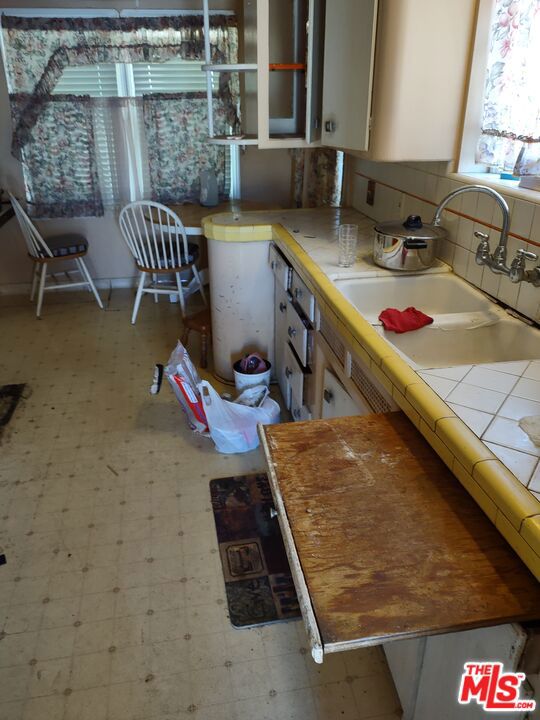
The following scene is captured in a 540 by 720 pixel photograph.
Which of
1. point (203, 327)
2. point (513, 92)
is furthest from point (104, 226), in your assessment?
point (513, 92)

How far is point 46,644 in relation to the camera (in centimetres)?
164

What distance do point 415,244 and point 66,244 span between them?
2957 millimetres

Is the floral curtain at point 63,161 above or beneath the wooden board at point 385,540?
above

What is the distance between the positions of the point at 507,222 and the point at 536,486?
2.83ft

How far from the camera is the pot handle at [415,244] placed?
1.84 meters

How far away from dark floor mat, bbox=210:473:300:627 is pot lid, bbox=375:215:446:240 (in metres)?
1.11

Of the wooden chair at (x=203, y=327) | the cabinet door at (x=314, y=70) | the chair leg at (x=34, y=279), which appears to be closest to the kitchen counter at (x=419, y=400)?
the cabinet door at (x=314, y=70)

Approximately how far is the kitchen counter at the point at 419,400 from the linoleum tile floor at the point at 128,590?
873 millimetres

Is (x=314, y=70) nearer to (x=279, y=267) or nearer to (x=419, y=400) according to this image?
(x=279, y=267)

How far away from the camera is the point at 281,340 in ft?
8.79

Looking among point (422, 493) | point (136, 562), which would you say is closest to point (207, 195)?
point (136, 562)

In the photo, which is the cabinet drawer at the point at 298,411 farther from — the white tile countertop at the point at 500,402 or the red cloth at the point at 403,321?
the white tile countertop at the point at 500,402

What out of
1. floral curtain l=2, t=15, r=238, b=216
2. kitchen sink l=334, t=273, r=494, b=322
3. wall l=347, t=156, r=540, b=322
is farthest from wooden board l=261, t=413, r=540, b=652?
floral curtain l=2, t=15, r=238, b=216

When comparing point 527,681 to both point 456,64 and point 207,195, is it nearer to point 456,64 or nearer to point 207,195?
point 456,64
